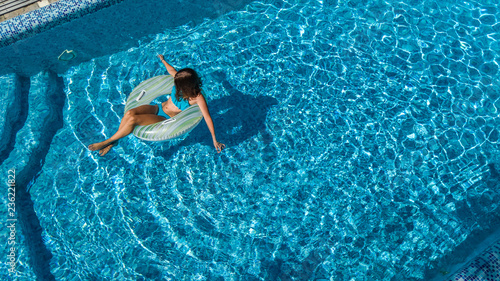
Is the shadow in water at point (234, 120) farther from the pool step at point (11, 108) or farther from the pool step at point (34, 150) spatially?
the pool step at point (11, 108)

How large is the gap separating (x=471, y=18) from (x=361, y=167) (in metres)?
3.33

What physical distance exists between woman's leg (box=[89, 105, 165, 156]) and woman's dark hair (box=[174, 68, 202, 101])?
0.60 meters

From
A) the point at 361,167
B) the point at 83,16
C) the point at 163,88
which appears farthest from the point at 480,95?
the point at 83,16

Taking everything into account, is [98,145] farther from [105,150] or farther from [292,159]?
[292,159]

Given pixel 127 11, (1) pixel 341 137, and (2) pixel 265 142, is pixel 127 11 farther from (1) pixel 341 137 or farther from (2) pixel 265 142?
(1) pixel 341 137

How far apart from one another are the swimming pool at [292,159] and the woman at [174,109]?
0.38m

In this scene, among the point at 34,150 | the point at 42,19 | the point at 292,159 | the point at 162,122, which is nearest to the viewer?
the point at 162,122

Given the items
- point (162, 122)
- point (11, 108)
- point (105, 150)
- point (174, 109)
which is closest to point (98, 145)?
point (105, 150)

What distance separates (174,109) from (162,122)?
1.64 feet

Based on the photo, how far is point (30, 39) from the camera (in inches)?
216

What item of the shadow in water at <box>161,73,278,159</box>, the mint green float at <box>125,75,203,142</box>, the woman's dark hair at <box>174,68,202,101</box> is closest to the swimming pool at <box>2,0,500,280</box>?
the shadow in water at <box>161,73,278,159</box>

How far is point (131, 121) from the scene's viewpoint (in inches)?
169

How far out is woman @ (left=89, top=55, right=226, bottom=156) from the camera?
12.9ft

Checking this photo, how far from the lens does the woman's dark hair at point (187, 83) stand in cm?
389
